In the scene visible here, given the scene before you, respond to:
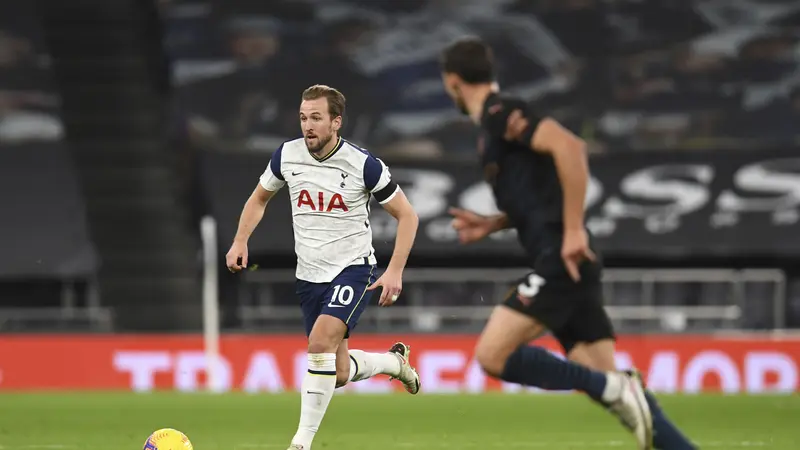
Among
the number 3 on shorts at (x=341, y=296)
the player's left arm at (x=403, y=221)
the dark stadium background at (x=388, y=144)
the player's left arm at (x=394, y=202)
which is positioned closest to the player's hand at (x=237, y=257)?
the number 3 on shorts at (x=341, y=296)

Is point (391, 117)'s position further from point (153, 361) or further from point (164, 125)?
point (153, 361)

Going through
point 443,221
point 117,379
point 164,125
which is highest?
point 164,125

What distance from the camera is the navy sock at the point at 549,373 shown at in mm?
6770

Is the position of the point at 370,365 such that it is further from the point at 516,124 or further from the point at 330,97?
the point at 516,124

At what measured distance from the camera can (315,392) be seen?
809cm

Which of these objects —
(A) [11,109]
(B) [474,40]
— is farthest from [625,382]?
(A) [11,109]

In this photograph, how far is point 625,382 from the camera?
22.3 ft

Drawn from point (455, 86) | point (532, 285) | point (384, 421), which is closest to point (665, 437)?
point (532, 285)

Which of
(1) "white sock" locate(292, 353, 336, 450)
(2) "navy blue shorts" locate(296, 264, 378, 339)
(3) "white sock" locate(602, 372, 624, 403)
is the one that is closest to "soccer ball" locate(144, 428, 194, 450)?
(1) "white sock" locate(292, 353, 336, 450)

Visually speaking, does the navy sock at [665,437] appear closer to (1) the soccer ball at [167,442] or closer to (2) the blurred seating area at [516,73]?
(1) the soccer ball at [167,442]

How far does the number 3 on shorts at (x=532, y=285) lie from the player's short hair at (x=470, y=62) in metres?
0.98

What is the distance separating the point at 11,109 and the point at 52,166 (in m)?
1.25

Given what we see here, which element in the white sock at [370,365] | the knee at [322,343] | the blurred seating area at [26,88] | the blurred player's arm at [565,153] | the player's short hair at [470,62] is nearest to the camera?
the blurred player's arm at [565,153]

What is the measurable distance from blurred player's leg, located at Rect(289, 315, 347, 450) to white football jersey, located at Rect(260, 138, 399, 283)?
335 mm
